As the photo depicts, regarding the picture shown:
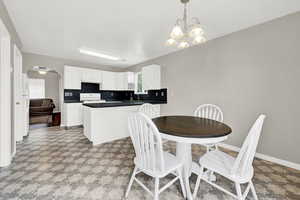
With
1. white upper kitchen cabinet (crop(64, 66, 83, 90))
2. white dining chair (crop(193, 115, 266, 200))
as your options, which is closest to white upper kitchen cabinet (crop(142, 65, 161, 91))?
white upper kitchen cabinet (crop(64, 66, 83, 90))

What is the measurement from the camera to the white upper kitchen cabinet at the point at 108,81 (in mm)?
4754

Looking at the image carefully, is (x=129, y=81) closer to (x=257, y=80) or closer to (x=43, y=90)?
(x=257, y=80)

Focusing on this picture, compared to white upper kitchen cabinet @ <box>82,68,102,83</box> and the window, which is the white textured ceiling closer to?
white upper kitchen cabinet @ <box>82,68,102,83</box>

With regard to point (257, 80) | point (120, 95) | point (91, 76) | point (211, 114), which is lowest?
point (211, 114)

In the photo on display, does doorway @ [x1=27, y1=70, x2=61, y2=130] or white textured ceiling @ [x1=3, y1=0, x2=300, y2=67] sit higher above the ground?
white textured ceiling @ [x1=3, y1=0, x2=300, y2=67]

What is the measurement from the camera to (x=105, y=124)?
2.74 metres

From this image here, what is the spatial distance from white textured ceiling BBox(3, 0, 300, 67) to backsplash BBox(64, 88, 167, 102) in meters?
1.59

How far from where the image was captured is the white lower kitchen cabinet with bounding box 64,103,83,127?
385 centimetres

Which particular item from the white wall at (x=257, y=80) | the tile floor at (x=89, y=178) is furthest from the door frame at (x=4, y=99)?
the white wall at (x=257, y=80)

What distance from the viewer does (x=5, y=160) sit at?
5.97 feet

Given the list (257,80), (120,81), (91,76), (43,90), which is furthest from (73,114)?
(43,90)

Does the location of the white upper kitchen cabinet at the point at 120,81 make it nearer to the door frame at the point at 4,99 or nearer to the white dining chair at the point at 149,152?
the door frame at the point at 4,99

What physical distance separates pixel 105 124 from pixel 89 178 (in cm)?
127

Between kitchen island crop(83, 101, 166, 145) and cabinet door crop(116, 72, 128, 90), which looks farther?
cabinet door crop(116, 72, 128, 90)
